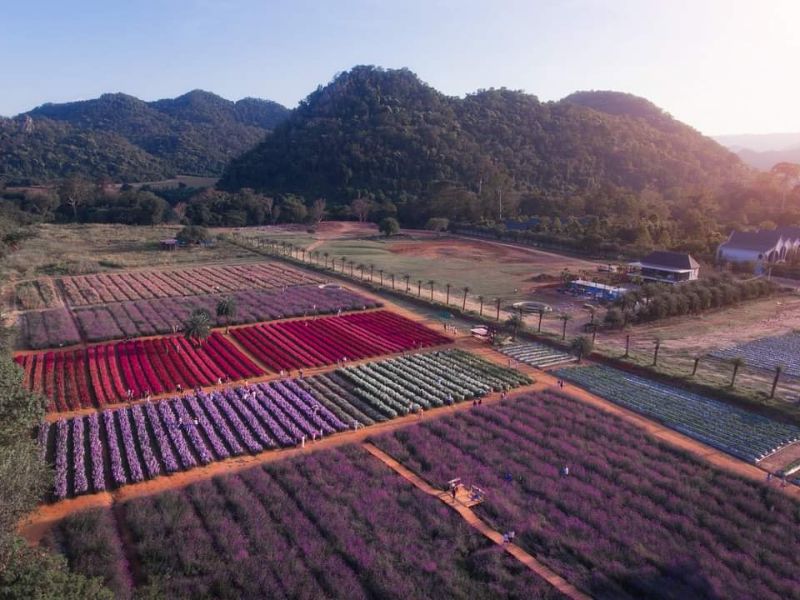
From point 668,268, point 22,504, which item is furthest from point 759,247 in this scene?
point 22,504

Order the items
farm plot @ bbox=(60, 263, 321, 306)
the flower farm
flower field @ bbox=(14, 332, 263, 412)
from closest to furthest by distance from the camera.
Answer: the flower farm < flower field @ bbox=(14, 332, 263, 412) < farm plot @ bbox=(60, 263, 321, 306)

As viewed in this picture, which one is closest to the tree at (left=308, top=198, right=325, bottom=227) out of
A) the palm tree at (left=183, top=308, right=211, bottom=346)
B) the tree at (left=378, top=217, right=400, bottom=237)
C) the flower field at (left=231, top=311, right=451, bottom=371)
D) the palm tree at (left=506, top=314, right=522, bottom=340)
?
the tree at (left=378, top=217, right=400, bottom=237)

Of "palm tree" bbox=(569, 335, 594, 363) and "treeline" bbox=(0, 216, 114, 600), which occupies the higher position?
"treeline" bbox=(0, 216, 114, 600)

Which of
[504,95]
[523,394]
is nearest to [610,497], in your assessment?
[523,394]

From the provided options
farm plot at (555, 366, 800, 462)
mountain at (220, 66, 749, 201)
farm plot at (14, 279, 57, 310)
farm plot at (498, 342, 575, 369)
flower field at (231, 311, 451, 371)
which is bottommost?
farm plot at (14, 279, 57, 310)

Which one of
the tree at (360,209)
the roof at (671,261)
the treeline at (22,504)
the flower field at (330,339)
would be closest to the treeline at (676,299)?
the roof at (671,261)

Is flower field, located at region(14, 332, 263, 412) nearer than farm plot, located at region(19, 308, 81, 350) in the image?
Yes

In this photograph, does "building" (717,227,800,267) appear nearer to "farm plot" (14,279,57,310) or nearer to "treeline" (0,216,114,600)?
"treeline" (0,216,114,600)
